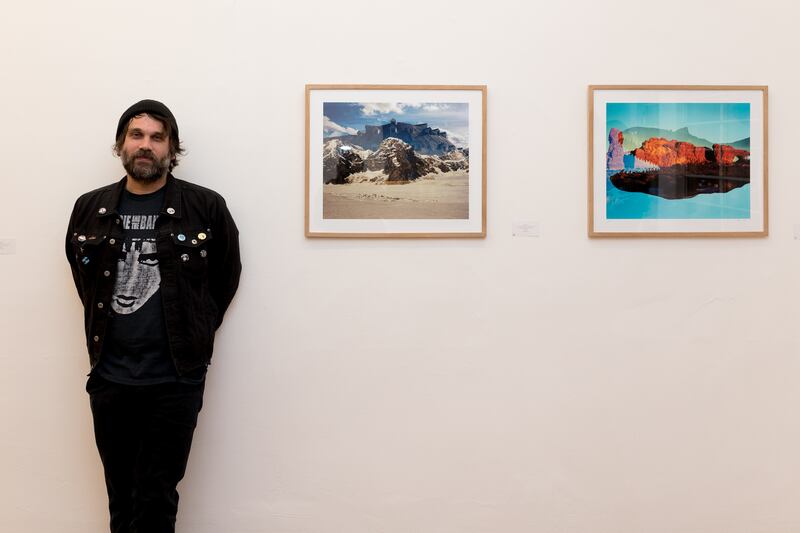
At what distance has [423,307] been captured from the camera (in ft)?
Answer: 7.79

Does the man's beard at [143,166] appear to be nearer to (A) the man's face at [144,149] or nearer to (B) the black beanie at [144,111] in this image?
(A) the man's face at [144,149]

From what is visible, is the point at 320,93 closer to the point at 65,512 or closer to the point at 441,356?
the point at 441,356

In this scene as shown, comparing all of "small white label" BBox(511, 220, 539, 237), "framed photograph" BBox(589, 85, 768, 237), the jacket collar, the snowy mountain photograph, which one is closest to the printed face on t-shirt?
the jacket collar

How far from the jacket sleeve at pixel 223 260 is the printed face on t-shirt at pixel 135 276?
23cm

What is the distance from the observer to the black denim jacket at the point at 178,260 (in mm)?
2074

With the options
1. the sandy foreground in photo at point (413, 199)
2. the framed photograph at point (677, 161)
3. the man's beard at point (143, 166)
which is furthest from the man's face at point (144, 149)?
the framed photograph at point (677, 161)

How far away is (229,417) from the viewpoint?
7.78ft

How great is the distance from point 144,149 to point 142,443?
1131 mm

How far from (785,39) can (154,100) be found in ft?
8.92

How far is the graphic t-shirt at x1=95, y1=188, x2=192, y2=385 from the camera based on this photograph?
2055 mm

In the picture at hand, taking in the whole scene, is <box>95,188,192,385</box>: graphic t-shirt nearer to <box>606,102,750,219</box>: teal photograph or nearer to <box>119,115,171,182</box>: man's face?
<box>119,115,171,182</box>: man's face

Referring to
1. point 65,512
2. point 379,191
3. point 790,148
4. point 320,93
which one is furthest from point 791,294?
point 65,512

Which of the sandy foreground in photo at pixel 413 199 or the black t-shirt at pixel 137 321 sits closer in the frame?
the black t-shirt at pixel 137 321

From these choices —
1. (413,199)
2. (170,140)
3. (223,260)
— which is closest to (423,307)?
(413,199)
